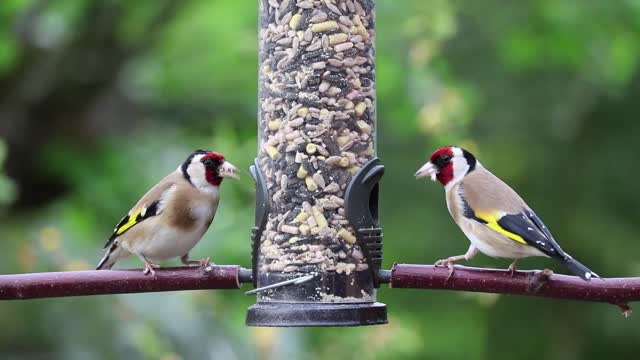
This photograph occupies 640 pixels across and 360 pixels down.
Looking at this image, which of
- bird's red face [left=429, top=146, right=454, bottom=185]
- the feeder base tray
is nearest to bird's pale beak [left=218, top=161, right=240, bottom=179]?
the feeder base tray

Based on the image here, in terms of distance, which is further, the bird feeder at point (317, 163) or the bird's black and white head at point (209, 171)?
the bird's black and white head at point (209, 171)

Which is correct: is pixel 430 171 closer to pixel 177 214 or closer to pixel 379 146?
pixel 177 214

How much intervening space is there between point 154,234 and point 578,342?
240 inches

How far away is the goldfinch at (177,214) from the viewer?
684cm

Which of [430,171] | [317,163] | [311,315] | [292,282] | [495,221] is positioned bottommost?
[311,315]

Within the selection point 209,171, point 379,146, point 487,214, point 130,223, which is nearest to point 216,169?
point 209,171

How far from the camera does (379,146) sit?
11.0m

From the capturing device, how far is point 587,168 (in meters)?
11.3

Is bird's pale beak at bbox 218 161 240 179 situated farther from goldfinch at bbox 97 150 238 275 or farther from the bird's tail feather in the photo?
the bird's tail feather

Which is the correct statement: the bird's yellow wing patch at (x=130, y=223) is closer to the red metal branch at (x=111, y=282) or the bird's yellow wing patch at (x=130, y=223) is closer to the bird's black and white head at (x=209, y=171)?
the bird's black and white head at (x=209, y=171)

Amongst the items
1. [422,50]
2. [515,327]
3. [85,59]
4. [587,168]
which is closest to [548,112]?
[587,168]

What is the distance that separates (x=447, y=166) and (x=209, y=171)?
1266 millimetres

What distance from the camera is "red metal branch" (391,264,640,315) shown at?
5.52 meters

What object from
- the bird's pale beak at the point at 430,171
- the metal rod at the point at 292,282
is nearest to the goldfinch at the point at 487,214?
the bird's pale beak at the point at 430,171
